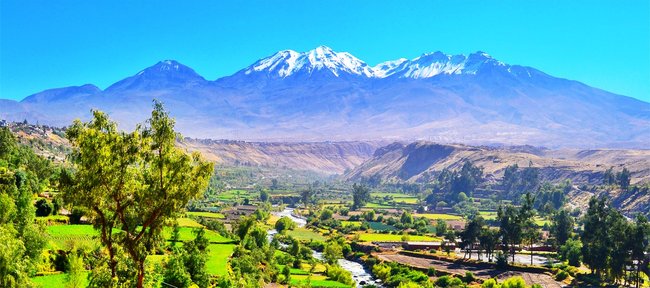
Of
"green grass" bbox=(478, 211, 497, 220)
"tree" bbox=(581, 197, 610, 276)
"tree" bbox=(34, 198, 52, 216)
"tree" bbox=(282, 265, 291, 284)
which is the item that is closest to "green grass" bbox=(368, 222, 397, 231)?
"green grass" bbox=(478, 211, 497, 220)

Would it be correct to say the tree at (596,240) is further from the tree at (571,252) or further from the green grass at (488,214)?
the green grass at (488,214)

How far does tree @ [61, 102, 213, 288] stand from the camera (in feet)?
73.5

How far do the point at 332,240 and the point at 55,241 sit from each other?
229ft

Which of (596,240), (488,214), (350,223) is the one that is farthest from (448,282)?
(488,214)

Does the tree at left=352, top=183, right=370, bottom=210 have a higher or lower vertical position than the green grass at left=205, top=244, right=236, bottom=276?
higher

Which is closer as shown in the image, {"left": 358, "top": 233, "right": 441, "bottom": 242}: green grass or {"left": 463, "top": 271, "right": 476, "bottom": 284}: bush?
{"left": 463, "top": 271, "right": 476, "bottom": 284}: bush

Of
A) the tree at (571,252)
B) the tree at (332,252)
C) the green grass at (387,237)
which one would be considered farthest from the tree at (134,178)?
the green grass at (387,237)

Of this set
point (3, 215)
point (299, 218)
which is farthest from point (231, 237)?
point (299, 218)

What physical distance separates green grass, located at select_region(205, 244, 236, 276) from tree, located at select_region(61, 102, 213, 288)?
2743 centimetres

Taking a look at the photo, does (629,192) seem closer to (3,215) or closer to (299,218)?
(299,218)

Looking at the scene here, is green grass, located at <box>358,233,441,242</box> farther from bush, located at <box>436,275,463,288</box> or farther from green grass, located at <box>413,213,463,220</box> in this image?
green grass, located at <box>413,213,463,220</box>

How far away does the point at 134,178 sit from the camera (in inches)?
925

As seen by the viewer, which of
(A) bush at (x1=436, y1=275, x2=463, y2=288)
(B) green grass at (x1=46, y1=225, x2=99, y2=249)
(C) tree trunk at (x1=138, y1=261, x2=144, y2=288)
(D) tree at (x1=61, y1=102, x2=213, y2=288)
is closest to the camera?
(D) tree at (x1=61, y1=102, x2=213, y2=288)

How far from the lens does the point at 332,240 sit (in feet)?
363
